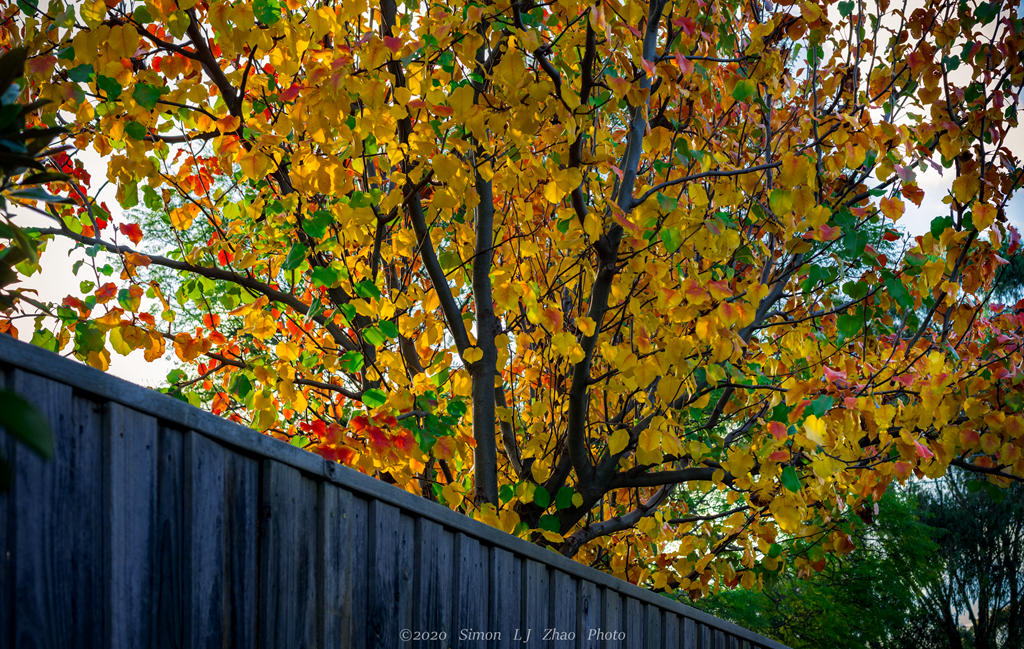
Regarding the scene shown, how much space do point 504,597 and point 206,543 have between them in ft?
3.84

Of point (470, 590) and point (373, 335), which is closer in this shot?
point (470, 590)

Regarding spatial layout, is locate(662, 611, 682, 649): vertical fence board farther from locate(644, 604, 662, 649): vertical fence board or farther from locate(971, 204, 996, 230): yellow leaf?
locate(971, 204, 996, 230): yellow leaf

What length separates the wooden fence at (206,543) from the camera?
55.3 inches

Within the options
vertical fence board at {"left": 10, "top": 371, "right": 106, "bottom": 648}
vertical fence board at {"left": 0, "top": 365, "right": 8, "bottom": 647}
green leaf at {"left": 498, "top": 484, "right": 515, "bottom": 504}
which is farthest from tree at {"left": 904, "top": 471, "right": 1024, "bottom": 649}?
vertical fence board at {"left": 0, "top": 365, "right": 8, "bottom": 647}

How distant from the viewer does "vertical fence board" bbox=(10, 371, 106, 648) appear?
1369mm

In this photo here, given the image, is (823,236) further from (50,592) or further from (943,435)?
(50,592)

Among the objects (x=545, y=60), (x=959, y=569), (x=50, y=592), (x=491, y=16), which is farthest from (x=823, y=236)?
(x=959, y=569)

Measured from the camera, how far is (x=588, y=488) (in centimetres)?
402

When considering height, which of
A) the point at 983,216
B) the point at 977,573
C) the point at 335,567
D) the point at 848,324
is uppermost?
the point at 983,216

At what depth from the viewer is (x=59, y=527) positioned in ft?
4.67

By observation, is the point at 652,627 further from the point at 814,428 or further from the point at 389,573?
the point at 389,573

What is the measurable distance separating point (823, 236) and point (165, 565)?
2292mm

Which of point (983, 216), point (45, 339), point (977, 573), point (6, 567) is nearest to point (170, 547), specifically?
point (6, 567)

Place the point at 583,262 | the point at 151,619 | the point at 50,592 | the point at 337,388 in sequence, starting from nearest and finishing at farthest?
the point at 50,592 → the point at 151,619 → the point at 583,262 → the point at 337,388
